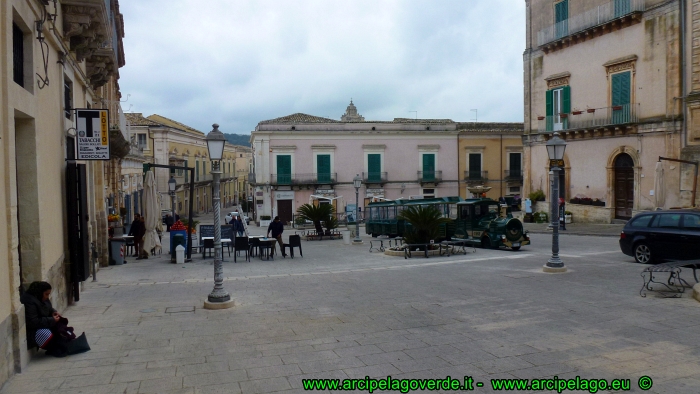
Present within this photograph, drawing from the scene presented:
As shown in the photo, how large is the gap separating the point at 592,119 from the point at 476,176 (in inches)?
763

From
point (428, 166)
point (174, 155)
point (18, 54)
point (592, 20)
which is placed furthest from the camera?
point (174, 155)

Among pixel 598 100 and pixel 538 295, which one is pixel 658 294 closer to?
pixel 538 295

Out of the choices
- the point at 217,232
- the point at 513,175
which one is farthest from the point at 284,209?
the point at 217,232

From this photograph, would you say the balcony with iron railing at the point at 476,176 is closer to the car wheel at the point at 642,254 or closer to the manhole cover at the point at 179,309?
the car wheel at the point at 642,254

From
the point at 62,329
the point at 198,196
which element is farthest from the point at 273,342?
the point at 198,196

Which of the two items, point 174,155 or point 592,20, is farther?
point 174,155

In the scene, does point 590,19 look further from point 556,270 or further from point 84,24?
point 84,24

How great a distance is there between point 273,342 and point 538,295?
5.21 metres

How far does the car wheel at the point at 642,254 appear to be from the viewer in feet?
44.0

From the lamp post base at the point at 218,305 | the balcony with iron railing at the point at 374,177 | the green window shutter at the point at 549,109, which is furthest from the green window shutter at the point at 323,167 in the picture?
the lamp post base at the point at 218,305

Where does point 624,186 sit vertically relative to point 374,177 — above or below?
below

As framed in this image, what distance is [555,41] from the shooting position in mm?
28859

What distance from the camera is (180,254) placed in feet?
52.9

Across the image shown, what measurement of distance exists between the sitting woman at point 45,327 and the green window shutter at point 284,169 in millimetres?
36122
